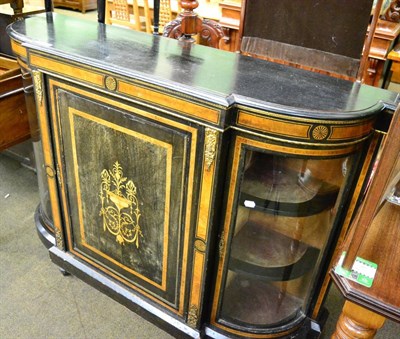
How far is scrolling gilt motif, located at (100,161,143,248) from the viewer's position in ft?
3.58

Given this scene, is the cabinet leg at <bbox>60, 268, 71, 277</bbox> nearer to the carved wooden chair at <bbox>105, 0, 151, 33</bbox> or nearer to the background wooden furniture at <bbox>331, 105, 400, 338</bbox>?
the background wooden furniture at <bbox>331, 105, 400, 338</bbox>

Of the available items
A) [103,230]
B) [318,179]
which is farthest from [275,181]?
[103,230]

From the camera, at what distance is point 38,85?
1.09 metres

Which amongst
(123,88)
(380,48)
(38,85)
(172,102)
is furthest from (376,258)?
(380,48)

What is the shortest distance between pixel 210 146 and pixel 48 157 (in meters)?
0.61

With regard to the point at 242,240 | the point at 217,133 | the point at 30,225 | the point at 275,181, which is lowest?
the point at 30,225

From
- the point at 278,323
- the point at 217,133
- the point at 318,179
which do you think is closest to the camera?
the point at 217,133

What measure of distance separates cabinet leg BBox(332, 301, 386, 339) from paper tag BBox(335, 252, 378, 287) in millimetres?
48

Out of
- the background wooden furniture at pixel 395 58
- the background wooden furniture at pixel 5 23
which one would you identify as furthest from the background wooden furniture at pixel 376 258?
the background wooden furniture at pixel 5 23

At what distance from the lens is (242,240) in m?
A: 1.06

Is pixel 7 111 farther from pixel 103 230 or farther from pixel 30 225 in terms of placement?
pixel 103 230

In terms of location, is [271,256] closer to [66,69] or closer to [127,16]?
[66,69]

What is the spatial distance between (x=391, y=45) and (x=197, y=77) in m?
1.80

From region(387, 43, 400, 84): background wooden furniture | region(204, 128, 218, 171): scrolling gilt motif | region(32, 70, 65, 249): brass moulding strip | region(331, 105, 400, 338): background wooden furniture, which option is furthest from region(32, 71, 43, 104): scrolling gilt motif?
region(387, 43, 400, 84): background wooden furniture
